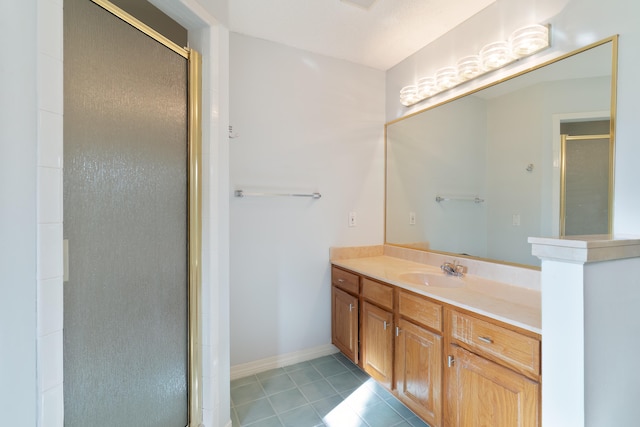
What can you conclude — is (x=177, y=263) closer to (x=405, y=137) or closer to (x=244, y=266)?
(x=244, y=266)

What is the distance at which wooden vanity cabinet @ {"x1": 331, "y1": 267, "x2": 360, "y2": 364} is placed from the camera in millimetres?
2006

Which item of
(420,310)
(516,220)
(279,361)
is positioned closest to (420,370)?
(420,310)

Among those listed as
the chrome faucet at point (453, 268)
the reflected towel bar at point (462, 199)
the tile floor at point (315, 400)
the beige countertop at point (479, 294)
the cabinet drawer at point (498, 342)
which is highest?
the reflected towel bar at point (462, 199)

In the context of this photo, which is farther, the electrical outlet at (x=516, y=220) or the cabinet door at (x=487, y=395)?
the electrical outlet at (x=516, y=220)

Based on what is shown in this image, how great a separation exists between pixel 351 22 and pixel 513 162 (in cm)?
135

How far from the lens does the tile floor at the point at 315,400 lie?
1604 millimetres

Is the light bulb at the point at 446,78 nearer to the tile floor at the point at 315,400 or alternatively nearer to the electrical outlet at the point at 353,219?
the electrical outlet at the point at 353,219

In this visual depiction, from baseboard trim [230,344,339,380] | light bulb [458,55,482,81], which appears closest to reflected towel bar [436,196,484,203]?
light bulb [458,55,482,81]

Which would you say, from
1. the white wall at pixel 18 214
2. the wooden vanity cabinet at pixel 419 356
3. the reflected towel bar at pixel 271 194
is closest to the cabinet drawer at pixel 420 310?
the wooden vanity cabinet at pixel 419 356

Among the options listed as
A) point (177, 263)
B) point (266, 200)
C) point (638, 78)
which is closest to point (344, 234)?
point (266, 200)

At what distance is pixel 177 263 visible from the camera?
1.31 m

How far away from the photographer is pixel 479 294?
54.9 inches

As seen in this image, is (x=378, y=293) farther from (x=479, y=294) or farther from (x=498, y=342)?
(x=498, y=342)

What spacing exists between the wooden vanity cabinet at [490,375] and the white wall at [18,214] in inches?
60.0
